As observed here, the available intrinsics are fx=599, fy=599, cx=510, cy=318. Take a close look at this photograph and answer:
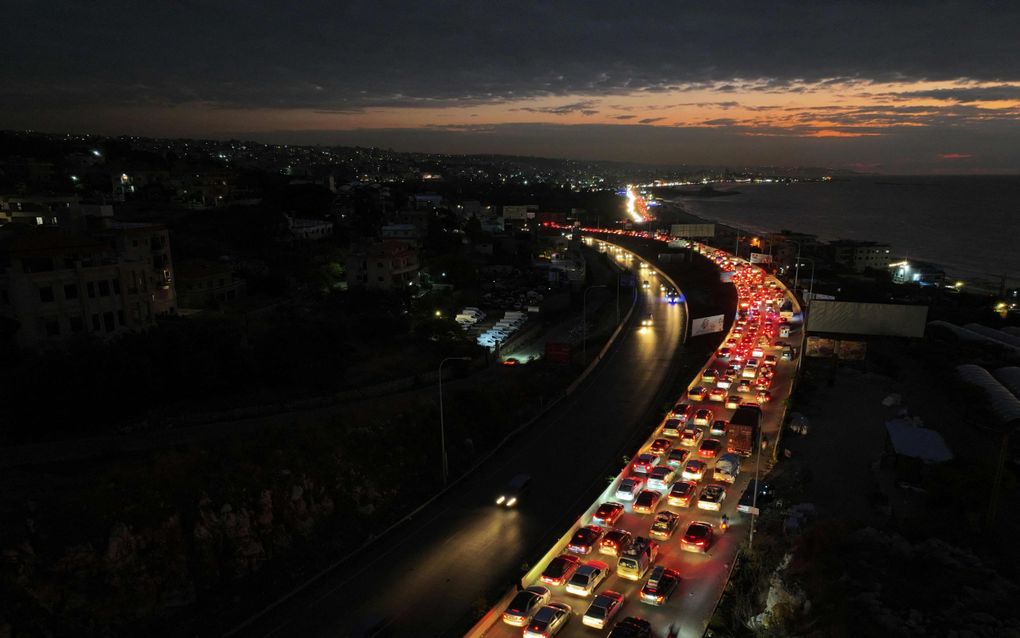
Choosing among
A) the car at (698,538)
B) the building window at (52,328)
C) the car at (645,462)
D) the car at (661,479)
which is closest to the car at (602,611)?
the car at (698,538)

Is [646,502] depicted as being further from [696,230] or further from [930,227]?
[930,227]

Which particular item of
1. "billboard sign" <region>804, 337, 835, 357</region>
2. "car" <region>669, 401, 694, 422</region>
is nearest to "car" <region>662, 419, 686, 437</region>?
"car" <region>669, 401, 694, 422</region>

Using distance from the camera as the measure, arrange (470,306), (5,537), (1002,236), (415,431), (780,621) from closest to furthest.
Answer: (780,621), (5,537), (415,431), (470,306), (1002,236)

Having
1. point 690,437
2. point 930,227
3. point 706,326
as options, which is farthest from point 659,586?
point 930,227

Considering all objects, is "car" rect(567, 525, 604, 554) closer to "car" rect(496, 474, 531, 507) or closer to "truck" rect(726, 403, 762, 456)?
"car" rect(496, 474, 531, 507)

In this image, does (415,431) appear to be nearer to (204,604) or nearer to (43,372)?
(204,604)

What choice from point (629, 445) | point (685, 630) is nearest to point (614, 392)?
point (629, 445)
